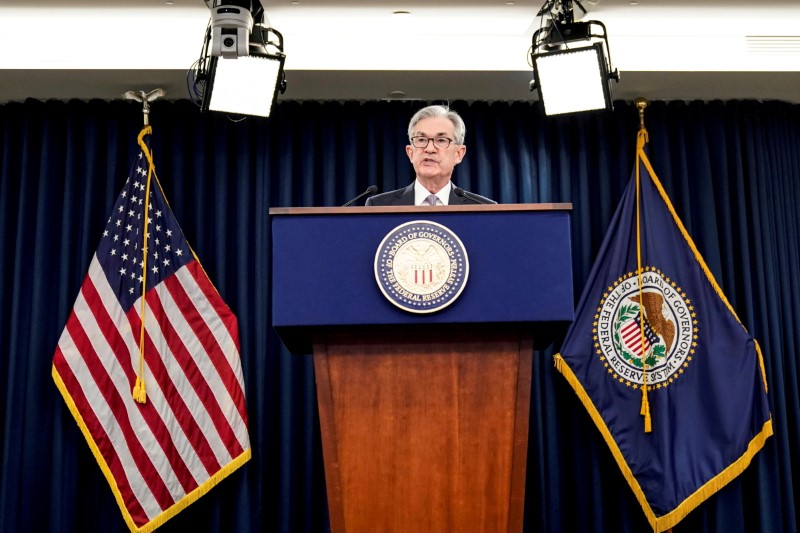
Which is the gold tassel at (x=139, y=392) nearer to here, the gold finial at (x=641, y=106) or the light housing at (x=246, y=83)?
the light housing at (x=246, y=83)

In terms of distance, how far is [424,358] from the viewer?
2.28m

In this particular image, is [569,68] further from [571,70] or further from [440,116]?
[440,116]

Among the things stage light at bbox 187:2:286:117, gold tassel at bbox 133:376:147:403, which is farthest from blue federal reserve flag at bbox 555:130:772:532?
gold tassel at bbox 133:376:147:403

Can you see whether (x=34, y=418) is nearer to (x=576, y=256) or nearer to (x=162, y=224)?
(x=162, y=224)

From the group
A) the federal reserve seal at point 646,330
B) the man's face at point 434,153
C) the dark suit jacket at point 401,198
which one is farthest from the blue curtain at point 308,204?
the man's face at point 434,153

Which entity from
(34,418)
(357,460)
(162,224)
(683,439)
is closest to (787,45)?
(683,439)

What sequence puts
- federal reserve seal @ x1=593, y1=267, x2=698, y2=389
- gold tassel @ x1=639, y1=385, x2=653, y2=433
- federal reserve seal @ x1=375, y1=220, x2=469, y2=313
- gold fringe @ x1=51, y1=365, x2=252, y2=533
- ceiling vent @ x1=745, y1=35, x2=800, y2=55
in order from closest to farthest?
federal reserve seal @ x1=375, y1=220, x2=469, y2=313 → gold fringe @ x1=51, y1=365, x2=252, y2=533 → gold tassel @ x1=639, y1=385, x2=653, y2=433 → federal reserve seal @ x1=593, y1=267, x2=698, y2=389 → ceiling vent @ x1=745, y1=35, x2=800, y2=55

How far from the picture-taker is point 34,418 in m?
4.69

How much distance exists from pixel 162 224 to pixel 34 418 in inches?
45.6

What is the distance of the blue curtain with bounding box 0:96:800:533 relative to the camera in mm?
4695

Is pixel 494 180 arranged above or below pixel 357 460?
above

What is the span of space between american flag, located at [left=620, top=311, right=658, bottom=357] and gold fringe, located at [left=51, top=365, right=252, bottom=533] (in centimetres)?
198

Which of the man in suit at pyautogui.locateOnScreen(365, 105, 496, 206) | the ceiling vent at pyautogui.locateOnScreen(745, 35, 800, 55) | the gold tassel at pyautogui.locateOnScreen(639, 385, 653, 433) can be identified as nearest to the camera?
the man in suit at pyautogui.locateOnScreen(365, 105, 496, 206)

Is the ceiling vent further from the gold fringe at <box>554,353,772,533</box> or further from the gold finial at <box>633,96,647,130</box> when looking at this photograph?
the gold fringe at <box>554,353,772,533</box>
